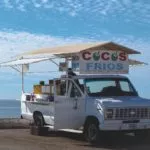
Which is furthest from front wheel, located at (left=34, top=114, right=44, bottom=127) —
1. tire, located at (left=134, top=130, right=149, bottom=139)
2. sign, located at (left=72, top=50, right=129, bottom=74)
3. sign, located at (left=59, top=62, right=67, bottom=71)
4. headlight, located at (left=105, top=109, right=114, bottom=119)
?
headlight, located at (left=105, top=109, right=114, bottom=119)

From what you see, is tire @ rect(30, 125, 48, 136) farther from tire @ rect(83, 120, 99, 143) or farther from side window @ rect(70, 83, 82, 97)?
tire @ rect(83, 120, 99, 143)

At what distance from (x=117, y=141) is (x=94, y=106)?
179cm

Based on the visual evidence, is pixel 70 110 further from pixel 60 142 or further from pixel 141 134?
pixel 141 134

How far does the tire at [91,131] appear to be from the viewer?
1878cm

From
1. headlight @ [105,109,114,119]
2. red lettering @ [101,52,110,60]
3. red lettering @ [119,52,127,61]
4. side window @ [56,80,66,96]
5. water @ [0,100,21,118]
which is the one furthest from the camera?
water @ [0,100,21,118]

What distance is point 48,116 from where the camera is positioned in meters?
20.9

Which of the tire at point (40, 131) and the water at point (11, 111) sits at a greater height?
the water at point (11, 111)

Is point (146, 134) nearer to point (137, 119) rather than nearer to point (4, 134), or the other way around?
point (137, 119)

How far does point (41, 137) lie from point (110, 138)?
7.89 ft

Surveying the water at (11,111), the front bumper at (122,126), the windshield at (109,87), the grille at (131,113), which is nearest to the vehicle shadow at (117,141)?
the front bumper at (122,126)

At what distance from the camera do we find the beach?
Result: 59.2 ft

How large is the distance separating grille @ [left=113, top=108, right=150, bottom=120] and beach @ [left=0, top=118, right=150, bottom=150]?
0.87m

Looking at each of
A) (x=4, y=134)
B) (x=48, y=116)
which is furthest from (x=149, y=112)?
(x=4, y=134)

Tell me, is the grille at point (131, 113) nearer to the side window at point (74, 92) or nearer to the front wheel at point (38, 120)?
the side window at point (74, 92)
